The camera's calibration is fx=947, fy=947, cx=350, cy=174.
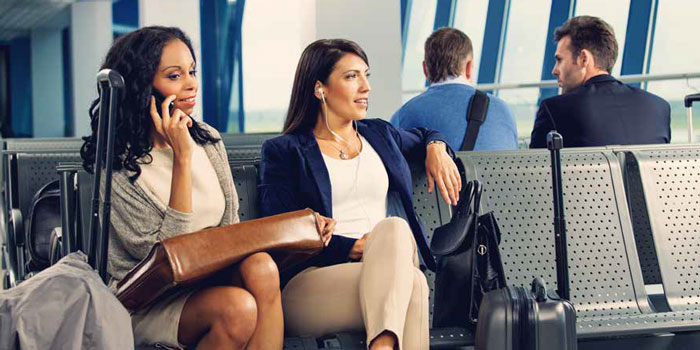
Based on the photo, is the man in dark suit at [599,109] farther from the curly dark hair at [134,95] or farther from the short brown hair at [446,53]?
the curly dark hair at [134,95]

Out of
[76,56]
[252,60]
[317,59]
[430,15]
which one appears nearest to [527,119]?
[430,15]

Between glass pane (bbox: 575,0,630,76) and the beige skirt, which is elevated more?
glass pane (bbox: 575,0,630,76)

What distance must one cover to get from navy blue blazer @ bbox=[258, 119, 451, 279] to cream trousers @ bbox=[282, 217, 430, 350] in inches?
5.8

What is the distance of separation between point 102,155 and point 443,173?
1196mm

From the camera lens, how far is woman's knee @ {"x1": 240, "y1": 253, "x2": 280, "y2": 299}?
253 cm

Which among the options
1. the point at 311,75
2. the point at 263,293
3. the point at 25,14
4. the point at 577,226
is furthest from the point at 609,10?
the point at 25,14

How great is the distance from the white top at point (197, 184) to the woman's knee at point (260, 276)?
29cm

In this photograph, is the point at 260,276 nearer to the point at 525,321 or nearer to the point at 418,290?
the point at 418,290

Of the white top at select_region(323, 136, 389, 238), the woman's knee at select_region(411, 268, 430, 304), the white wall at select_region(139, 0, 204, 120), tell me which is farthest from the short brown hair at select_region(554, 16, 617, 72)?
the white wall at select_region(139, 0, 204, 120)

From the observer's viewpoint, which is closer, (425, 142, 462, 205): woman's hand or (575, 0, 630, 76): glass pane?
(425, 142, 462, 205): woman's hand

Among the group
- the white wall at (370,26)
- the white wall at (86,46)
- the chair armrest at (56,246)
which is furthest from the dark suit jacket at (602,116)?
the white wall at (86,46)

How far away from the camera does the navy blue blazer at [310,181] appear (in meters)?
2.95

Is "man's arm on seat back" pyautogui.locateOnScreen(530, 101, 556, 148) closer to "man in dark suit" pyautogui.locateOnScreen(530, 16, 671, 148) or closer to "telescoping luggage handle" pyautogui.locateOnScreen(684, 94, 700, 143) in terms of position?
"man in dark suit" pyautogui.locateOnScreen(530, 16, 671, 148)

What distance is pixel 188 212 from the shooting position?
270cm
